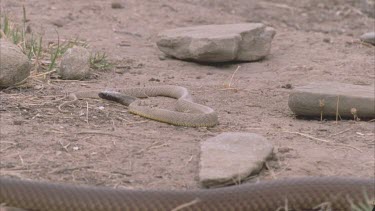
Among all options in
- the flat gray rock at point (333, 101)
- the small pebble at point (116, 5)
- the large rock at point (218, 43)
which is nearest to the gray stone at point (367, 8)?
the large rock at point (218, 43)

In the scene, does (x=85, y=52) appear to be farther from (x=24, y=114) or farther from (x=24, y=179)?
(x=24, y=179)

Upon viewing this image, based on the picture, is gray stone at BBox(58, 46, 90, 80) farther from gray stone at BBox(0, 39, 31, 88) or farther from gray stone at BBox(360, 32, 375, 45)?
gray stone at BBox(360, 32, 375, 45)

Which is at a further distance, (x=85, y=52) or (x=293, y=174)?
(x=85, y=52)

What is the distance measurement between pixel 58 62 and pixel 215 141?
2.72 m

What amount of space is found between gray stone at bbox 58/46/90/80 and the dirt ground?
9cm

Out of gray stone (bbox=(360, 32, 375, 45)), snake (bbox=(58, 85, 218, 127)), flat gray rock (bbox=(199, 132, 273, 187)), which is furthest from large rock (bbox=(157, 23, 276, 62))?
flat gray rock (bbox=(199, 132, 273, 187))

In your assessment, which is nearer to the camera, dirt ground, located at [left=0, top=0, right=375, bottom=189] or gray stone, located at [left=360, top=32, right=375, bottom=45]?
dirt ground, located at [left=0, top=0, right=375, bottom=189]

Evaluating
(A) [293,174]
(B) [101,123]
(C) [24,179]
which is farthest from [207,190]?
(B) [101,123]

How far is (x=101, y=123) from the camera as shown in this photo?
5.33 meters

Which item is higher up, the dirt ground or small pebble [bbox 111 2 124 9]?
small pebble [bbox 111 2 124 9]

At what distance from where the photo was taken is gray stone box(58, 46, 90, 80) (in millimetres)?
6523

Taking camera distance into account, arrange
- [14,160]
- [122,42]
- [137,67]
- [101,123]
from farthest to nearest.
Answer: [122,42] < [137,67] < [101,123] < [14,160]

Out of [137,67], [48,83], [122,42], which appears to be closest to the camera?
[48,83]

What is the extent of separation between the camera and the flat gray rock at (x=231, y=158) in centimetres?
409
